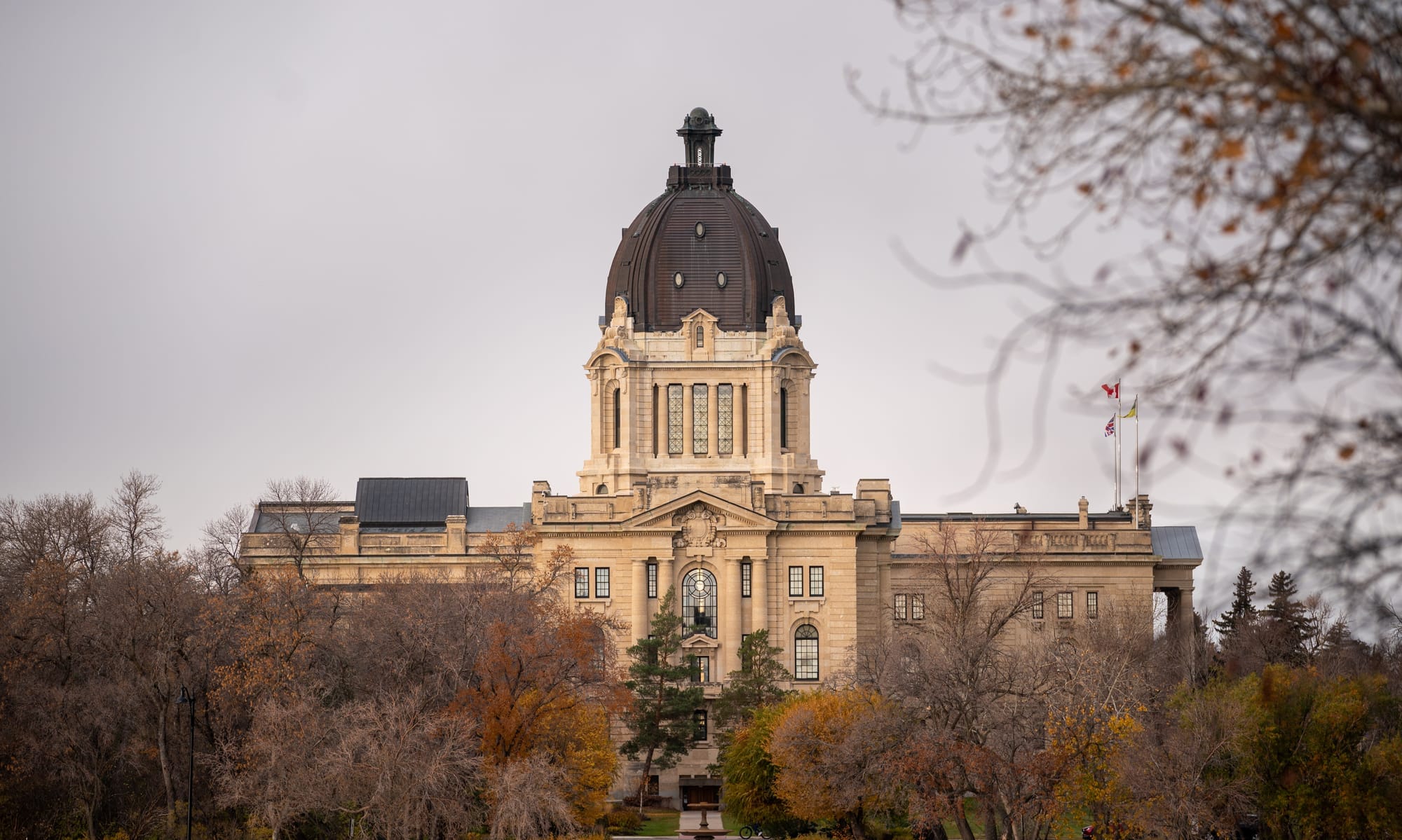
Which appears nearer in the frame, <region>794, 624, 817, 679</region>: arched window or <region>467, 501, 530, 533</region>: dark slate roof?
<region>794, 624, 817, 679</region>: arched window

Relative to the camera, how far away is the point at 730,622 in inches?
4163

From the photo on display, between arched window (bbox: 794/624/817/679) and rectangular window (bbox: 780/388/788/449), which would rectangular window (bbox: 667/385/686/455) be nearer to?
rectangular window (bbox: 780/388/788/449)

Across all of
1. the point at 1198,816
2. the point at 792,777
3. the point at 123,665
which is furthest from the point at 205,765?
the point at 1198,816

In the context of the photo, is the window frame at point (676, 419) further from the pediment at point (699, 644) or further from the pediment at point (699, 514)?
the pediment at point (699, 644)

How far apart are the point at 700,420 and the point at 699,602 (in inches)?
466

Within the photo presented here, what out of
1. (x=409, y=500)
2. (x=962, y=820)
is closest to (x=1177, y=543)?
(x=409, y=500)

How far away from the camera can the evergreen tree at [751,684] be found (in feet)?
310

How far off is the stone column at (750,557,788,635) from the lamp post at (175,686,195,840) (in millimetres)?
42475

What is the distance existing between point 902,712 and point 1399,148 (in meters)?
51.8

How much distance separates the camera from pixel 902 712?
63938 millimetres

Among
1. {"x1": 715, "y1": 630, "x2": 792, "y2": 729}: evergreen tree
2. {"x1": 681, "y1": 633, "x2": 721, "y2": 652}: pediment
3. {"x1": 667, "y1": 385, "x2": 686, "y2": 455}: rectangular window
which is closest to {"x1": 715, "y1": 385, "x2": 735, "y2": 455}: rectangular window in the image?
{"x1": 667, "y1": 385, "x2": 686, "y2": 455}: rectangular window

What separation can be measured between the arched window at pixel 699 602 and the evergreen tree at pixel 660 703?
6.94 metres

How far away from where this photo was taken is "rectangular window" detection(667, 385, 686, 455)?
113750 millimetres

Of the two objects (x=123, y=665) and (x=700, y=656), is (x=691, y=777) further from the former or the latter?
(x=123, y=665)
